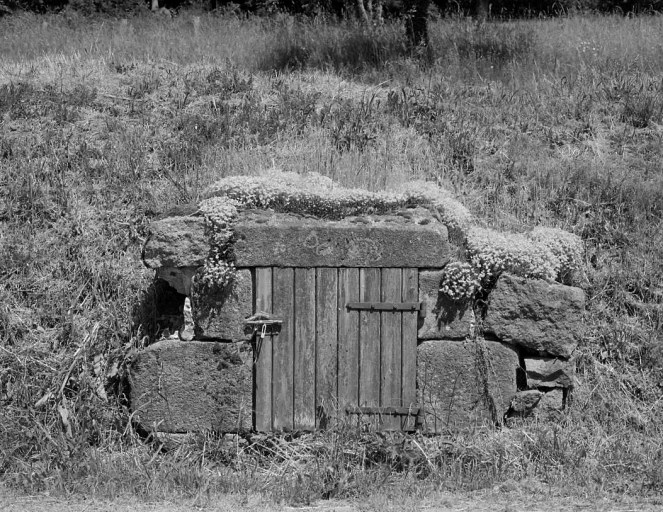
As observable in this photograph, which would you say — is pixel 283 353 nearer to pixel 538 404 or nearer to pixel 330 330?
pixel 330 330

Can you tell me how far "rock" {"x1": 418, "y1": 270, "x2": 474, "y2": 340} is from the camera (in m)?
6.76

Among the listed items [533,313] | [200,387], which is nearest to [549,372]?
[533,313]

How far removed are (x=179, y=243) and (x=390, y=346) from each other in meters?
1.96

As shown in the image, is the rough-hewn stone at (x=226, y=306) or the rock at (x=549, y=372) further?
the rock at (x=549, y=372)

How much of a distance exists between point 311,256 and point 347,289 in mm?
408

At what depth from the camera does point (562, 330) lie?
677 centimetres

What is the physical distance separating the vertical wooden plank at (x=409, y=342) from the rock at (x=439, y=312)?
70mm

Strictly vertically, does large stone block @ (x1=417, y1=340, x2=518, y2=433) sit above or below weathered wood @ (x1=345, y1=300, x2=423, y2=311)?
below

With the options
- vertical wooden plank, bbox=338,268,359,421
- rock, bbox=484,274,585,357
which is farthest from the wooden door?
rock, bbox=484,274,585,357

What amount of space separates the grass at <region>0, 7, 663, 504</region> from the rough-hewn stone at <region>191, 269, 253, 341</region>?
0.83 meters

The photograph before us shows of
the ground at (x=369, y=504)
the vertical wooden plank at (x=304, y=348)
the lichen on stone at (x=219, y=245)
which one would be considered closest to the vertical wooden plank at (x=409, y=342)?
the vertical wooden plank at (x=304, y=348)

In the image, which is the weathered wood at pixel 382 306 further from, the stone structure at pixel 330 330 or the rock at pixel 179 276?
the rock at pixel 179 276

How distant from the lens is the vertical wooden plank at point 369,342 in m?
6.71

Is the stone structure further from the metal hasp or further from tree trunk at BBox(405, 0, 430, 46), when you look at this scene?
tree trunk at BBox(405, 0, 430, 46)
